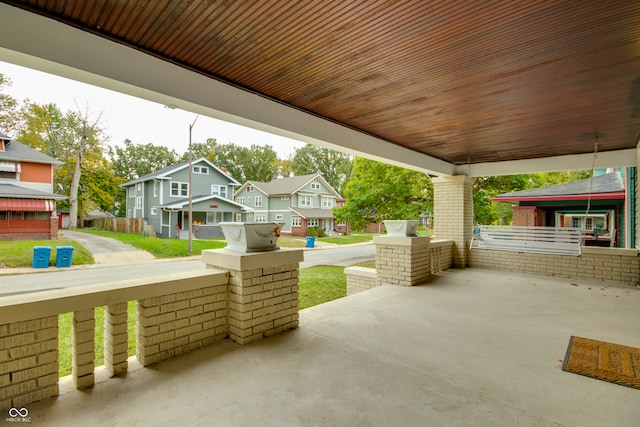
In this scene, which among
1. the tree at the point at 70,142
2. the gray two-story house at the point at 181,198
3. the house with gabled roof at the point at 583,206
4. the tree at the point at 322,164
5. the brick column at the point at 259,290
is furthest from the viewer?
the tree at the point at 322,164

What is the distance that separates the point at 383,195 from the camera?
10.4 metres

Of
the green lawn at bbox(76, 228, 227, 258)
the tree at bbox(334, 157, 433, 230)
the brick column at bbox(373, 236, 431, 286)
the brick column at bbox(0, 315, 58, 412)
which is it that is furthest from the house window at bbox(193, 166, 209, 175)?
the brick column at bbox(0, 315, 58, 412)

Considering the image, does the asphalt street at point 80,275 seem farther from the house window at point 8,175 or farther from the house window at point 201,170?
the house window at point 201,170

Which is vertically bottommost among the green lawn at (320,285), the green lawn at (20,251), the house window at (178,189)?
the green lawn at (320,285)

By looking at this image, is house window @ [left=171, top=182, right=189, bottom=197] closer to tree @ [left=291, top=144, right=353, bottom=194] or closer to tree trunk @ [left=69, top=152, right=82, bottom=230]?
tree trunk @ [left=69, top=152, right=82, bottom=230]

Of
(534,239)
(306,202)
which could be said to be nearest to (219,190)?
(306,202)

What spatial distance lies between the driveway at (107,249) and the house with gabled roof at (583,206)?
11079mm

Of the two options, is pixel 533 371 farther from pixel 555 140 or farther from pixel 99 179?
pixel 99 179

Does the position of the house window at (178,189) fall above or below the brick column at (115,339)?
above

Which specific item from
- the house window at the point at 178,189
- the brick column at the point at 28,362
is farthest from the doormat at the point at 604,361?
the house window at the point at 178,189

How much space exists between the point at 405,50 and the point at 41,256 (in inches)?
255

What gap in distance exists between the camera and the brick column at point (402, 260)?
538 centimetres

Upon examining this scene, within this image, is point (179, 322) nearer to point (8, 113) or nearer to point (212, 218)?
point (8, 113)

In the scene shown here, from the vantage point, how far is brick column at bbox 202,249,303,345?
2.82 metres
